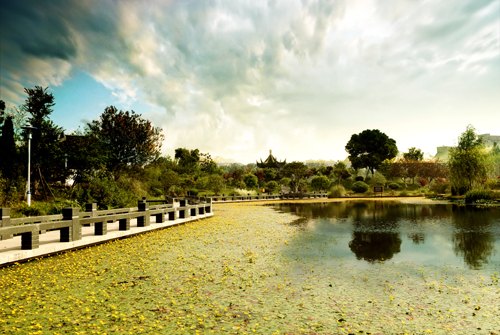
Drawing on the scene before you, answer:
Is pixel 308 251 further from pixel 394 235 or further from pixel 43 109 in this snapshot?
pixel 43 109

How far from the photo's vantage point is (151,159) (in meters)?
36.8

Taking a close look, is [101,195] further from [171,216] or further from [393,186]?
[393,186]

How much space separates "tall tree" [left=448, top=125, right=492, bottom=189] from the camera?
1475 inches

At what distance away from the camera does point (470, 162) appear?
3766cm

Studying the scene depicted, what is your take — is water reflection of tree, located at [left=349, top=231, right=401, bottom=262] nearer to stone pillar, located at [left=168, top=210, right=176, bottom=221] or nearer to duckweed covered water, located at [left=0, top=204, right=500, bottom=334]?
duckweed covered water, located at [left=0, top=204, right=500, bottom=334]

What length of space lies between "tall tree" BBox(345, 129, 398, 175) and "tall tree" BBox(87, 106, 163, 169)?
191 feet

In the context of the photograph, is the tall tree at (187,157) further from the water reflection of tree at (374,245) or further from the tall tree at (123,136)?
the water reflection of tree at (374,245)

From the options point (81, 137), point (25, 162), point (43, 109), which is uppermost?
point (43, 109)

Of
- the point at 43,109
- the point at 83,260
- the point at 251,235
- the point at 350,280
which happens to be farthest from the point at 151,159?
the point at 350,280

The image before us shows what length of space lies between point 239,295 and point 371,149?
265ft

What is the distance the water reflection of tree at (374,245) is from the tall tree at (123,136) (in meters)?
27.1

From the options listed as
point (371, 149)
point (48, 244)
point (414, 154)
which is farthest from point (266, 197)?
point (414, 154)

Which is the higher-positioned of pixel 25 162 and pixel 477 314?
pixel 25 162

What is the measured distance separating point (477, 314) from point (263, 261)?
4.87m
